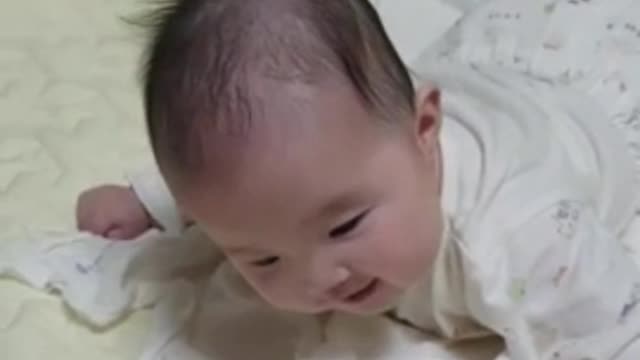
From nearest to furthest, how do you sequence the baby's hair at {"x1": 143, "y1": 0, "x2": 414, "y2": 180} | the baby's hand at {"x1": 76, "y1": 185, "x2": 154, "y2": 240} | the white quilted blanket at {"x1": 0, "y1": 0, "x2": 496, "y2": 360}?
the baby's hair at {"x1": 143, "y1": 0, "x2": 414, "y2": 180}, the white quilted blanket at {"x1": 0, "y1": 0, "x2": 496, "y2": 360}, the baby's hand at {"x1": 76, "y1": 185, "x2": 154, "y2": 240}

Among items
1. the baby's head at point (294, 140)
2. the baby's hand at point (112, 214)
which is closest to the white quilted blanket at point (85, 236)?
the baby's hand at point (112, 214)

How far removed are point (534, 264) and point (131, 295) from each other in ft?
0.96

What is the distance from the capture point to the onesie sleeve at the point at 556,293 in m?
0.95

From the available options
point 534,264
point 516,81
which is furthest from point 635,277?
point 516,81

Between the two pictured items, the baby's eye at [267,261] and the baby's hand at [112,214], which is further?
the baby's hand at [112,214]

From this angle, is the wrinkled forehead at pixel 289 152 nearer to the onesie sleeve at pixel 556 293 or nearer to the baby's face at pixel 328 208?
the baby's face at pixel 328 208

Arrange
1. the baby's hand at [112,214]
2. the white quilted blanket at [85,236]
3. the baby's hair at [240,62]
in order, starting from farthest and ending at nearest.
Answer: the baby's hand at [112,214] → the white quilted blanket at [85,236] → the baby's hair at [240,62]

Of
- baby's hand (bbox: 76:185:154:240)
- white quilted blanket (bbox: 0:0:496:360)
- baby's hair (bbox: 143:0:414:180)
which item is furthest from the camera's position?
baby's hand (bbox: 76:185:154:240)

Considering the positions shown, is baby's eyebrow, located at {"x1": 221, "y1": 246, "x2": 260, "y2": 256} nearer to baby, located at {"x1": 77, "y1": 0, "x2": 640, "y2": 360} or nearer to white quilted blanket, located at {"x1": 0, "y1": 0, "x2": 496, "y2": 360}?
baby, located at {"x1": 77, "y1": 0, "x2": 640, "y2": 360}

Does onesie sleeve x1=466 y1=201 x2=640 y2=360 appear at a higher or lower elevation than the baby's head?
lower

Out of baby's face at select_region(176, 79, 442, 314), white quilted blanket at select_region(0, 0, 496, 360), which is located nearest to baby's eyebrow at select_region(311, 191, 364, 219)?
baby's face at select_region(176, 79, 442, 314)

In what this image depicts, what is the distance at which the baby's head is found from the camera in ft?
2.81

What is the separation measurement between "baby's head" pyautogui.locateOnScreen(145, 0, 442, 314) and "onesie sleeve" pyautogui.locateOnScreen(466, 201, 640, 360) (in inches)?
2.2

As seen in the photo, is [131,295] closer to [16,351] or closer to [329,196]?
[16,351]
